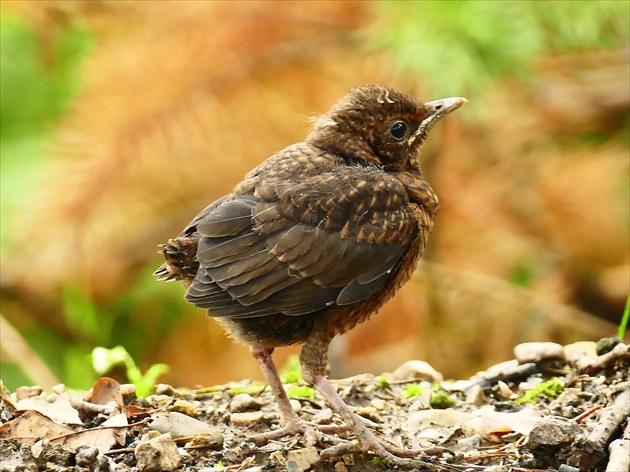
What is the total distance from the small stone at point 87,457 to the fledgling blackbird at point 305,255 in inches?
19.9

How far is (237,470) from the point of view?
2.74 meters

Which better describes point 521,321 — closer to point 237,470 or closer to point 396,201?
point 396,201

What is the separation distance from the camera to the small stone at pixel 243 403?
128 inches

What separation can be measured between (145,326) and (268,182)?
2878 millimetres

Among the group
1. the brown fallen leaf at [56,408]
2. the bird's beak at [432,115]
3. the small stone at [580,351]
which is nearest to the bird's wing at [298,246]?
the bird's beak at [432,115]

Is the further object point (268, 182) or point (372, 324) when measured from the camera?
point (372, 324)

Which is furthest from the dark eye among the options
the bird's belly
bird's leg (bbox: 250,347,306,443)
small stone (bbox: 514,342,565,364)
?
small stone (bbox: 514,342,565,364)

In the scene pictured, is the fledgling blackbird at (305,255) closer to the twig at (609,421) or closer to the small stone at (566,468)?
the small stone at (566,468)

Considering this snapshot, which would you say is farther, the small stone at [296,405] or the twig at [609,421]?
the small stone at [296,405]

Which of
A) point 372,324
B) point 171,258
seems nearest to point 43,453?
point 171,258

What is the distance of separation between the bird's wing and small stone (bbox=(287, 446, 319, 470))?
395mm

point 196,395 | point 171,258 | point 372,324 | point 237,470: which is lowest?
point 237,470

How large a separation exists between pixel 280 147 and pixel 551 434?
2.73 meters

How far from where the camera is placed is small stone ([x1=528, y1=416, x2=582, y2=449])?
265 centimetres
